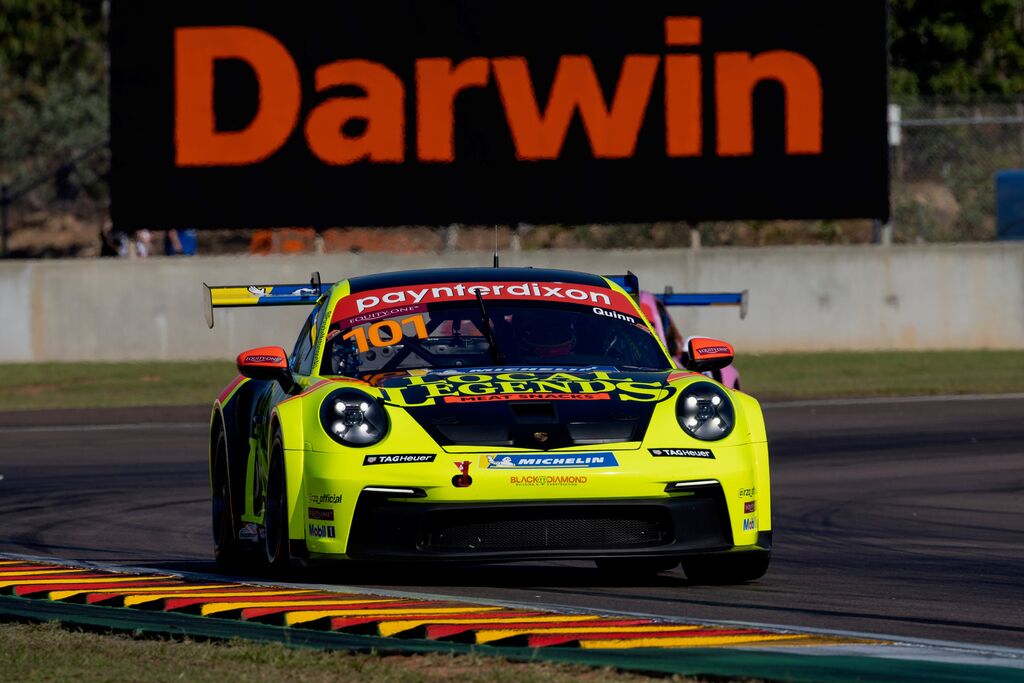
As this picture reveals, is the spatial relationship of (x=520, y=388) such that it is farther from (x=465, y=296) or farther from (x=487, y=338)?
(x=465, y=296)

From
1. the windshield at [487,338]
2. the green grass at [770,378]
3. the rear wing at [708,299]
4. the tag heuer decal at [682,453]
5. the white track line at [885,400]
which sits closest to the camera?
the tag heuer decal at [682,453]

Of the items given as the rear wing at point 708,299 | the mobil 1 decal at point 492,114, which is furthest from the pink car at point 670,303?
the mobil 1 decal at point 492,114

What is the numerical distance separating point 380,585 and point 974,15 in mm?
29742

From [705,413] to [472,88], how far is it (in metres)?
17.3

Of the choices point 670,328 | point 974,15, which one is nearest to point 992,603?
point 670,328

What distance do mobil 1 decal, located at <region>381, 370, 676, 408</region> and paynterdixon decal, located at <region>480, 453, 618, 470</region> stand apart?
285mm

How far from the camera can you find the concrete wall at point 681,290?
25.1m

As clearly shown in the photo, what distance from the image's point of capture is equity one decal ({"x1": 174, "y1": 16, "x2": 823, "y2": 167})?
2508 cm

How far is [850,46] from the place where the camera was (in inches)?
1003

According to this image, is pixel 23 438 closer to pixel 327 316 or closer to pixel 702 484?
pixel 327 316

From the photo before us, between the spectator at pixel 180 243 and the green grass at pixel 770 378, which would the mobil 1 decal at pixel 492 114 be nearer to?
the green grass at pixel 770 378

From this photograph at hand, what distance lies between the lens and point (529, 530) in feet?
26.0

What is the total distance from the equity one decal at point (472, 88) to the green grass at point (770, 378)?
2.51 m

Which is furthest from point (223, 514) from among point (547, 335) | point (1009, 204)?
point (1009, 204)
